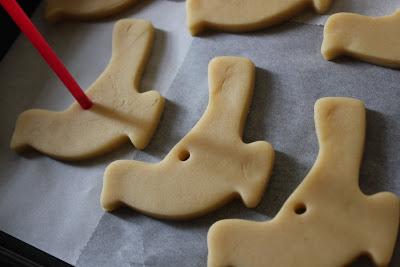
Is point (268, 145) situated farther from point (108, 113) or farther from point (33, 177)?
point (33, 177)

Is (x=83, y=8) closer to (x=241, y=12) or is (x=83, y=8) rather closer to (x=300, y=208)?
(x=241, y=12)

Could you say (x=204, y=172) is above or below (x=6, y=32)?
below

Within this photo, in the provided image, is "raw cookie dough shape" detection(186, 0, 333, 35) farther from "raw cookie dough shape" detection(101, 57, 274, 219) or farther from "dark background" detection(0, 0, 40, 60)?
"dark background" detection(0, 0, 40, 60)

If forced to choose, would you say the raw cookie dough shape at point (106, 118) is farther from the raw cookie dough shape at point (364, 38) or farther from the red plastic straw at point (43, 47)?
the raw cookie dough shape at point (364, 38)

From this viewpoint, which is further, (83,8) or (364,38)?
(83,8)

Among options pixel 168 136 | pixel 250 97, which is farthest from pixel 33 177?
pixel 250 97

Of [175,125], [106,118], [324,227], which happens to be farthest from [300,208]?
[106,118]

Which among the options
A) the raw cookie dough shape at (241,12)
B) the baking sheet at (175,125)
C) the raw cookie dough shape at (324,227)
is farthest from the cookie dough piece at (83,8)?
the raw cookie dough shape at (324,227)
